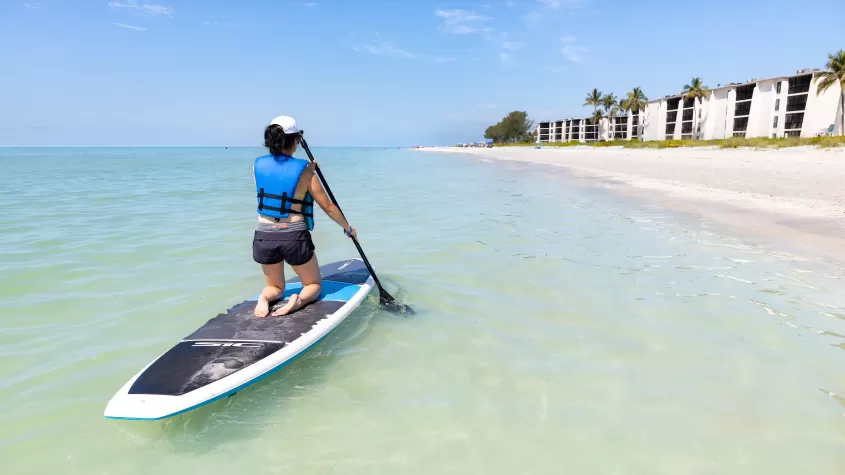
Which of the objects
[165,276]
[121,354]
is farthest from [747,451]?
[165,276]

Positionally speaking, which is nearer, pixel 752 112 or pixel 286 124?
pixel 286 124

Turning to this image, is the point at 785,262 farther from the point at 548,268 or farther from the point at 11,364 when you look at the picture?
the point at 11,364

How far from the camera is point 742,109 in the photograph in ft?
A: 201

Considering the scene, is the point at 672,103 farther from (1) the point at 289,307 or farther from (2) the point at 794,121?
(1) the point at 289,307

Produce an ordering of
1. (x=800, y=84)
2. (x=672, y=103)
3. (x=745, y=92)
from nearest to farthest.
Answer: (x=800, y=84)
(x=745, y=92)
(x=672, y=103)

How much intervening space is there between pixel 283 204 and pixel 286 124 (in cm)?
76

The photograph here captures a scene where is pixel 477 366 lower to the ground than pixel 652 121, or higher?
lower

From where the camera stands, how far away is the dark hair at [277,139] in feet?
13.6

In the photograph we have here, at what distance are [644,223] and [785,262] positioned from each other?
3730mm

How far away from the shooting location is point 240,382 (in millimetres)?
3354

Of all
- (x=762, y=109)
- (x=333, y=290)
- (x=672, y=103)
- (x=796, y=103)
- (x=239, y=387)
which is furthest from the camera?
(x=672, y=103)

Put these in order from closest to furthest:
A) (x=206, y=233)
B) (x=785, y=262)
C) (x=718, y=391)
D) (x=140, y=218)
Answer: (x=718, y=391), (x=785, y=262), (x=206, y=233), (x=140, y=218)

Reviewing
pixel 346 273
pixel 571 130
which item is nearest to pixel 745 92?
pixel 571 130

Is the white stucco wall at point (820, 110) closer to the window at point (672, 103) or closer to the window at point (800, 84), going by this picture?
the window at point (800, 84)
